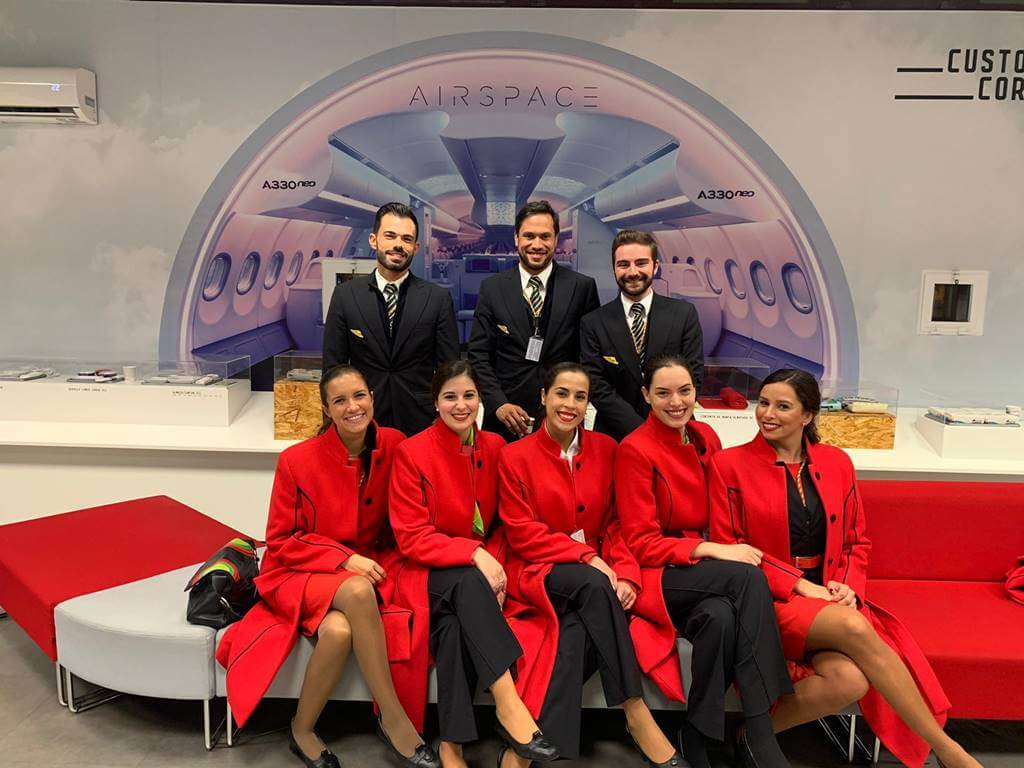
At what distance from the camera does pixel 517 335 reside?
3.62m

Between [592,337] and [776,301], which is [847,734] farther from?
[776,301]

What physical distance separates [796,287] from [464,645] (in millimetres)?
3605

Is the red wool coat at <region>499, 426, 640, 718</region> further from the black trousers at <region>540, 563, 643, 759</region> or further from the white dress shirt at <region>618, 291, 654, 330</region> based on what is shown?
the white dress shirt at <region>618, 291, 654, 330</region>

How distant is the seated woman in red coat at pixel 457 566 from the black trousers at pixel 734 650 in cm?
51

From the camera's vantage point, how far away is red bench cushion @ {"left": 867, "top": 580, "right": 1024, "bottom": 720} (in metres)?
2.78

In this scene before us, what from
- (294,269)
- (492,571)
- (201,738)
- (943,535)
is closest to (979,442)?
(943,535)

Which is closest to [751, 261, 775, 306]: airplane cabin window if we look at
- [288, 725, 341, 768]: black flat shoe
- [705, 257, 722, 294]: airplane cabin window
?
[705, 257, 722, 294]: airplane cabin window

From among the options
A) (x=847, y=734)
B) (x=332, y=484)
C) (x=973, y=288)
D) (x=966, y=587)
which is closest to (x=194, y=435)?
(x=332, y=484)

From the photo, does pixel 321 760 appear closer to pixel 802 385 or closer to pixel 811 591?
pixel 811 591

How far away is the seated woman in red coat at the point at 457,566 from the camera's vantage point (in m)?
2.65

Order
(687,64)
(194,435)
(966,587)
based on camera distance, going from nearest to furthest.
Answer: (966,587)
(194,435)
(687,64)

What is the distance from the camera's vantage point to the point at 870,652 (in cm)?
262

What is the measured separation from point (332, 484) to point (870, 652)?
6.10 ft

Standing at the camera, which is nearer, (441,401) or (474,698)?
(474,698)
